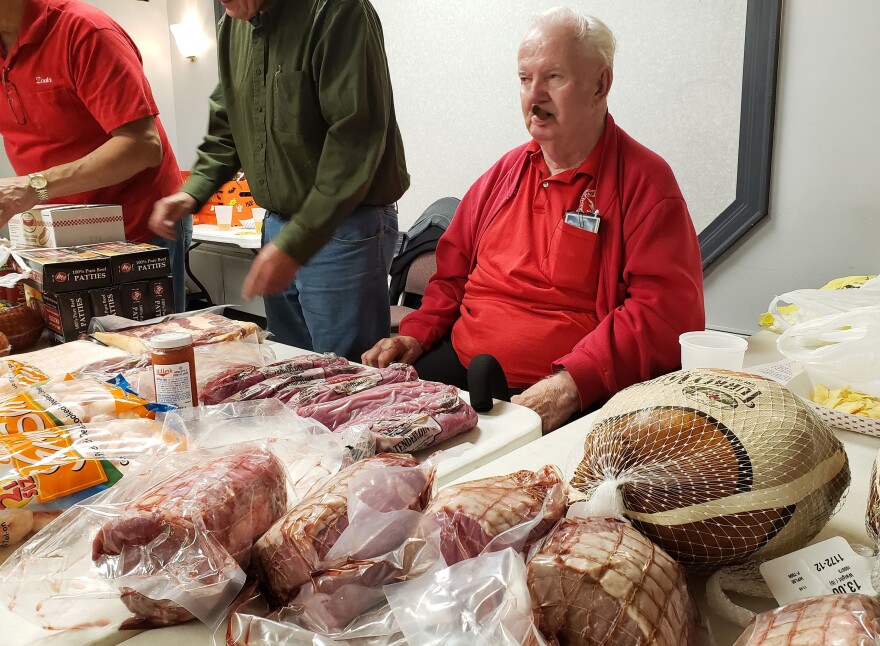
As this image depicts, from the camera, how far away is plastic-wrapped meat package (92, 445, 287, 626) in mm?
626

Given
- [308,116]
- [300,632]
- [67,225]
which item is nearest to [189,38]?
[67,225]

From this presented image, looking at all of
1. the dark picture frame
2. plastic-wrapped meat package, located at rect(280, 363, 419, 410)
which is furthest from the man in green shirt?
the dark picture frame

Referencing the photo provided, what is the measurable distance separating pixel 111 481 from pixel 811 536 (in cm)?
79

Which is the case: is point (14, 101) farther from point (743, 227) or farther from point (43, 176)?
point (743, 227)

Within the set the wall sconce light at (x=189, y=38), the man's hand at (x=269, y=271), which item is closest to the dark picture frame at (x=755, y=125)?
the man's hand at (x=269, y=271)

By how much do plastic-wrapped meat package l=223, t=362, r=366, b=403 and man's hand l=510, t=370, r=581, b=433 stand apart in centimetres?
41

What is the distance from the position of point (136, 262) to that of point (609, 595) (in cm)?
157

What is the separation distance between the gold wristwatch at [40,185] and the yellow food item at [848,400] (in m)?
1.94

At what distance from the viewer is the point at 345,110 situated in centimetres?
164

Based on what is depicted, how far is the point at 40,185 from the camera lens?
1.92 meters

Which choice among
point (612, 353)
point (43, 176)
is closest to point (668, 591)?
point (612, 353)

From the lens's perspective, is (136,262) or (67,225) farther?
(67,225)

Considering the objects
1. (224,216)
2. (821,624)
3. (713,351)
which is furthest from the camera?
(224,216)

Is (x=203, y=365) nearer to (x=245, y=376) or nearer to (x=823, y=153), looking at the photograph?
(x=245, y=376)
